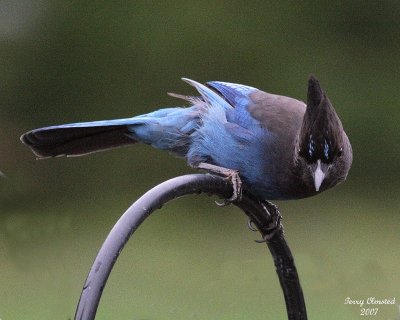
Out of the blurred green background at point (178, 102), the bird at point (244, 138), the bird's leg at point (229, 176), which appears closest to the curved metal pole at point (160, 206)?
the bird's leg at point (229, 176)

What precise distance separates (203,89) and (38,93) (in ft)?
7.62

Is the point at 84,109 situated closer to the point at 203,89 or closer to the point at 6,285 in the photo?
the point at 6,285

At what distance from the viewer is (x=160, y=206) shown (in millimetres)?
2457

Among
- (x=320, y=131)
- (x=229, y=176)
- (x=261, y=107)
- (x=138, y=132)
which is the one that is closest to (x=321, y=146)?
(x=320, y=131)

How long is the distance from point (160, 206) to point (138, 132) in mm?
1512

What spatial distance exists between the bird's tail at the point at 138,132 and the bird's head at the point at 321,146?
566 mm

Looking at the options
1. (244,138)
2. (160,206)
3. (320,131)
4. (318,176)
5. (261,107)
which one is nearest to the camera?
(160,206)

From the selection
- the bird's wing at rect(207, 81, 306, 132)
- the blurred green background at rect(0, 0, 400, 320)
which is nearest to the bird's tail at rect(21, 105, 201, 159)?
the bird's wing at rect(207, 81, 306, 132)

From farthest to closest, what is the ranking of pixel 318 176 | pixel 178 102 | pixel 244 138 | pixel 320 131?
pixel 178 102
pixel 244 138
pixel 318 176
pixel 320 131

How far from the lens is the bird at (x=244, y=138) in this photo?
11.2 feet

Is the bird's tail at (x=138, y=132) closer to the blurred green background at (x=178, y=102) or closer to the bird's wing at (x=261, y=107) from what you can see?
the bird's wing at (x=261, y=107)

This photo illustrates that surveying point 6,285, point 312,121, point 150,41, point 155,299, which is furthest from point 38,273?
point 312,121

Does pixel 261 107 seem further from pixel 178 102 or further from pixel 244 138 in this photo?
pixel 178 102

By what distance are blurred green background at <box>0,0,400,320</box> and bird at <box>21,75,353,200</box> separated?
1.56 metres
